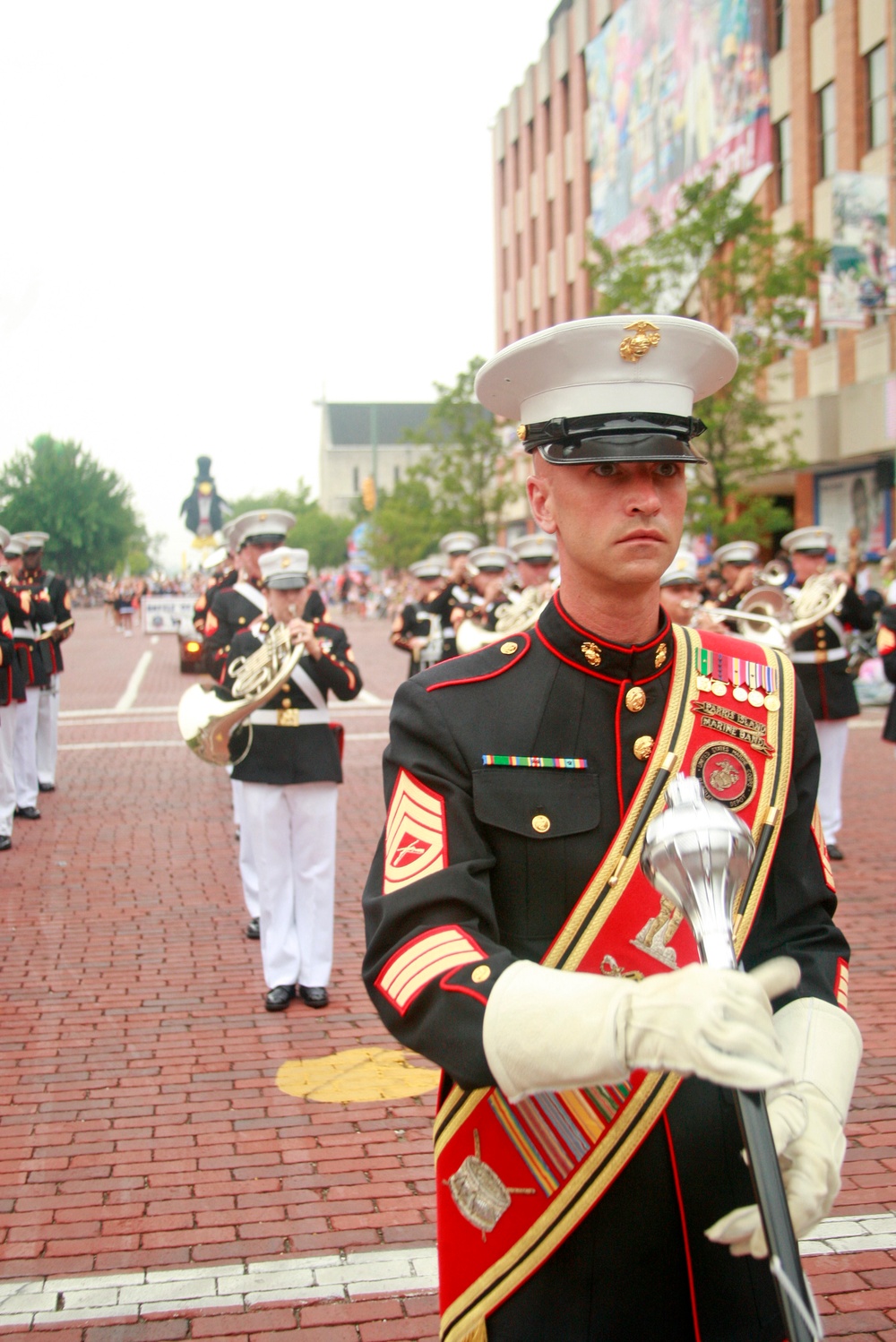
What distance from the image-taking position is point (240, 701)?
645cm

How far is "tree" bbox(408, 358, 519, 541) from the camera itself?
37.8 m

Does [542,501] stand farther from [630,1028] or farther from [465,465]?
[465,465]

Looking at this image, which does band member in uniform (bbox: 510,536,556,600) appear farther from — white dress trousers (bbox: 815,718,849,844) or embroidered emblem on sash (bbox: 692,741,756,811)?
embroidered emblem on sash (bbox: 692,741,756,811)

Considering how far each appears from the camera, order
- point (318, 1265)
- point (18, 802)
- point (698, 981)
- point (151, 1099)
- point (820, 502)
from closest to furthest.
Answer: point (698, 981)
point (318, 1265)
point (151, 1099)
point (18, 802)
point (820, 502)

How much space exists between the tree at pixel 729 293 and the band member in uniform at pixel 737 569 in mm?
8609

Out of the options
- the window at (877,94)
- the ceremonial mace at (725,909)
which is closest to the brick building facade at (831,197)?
the window at (877,94)

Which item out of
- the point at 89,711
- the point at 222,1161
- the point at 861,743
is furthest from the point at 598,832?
the point at 89,711

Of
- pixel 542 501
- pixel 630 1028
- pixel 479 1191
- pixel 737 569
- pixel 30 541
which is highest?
pixel 30 541

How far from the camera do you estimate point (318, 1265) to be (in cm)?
377

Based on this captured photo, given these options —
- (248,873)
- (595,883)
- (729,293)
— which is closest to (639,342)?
(595,883)

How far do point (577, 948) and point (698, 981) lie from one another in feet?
1.60

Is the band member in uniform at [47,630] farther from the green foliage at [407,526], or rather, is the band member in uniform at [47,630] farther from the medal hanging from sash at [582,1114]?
the green foliage at [407,526]

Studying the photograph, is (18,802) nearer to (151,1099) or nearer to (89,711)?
(151,1099)

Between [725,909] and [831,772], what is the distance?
26.7 ft
